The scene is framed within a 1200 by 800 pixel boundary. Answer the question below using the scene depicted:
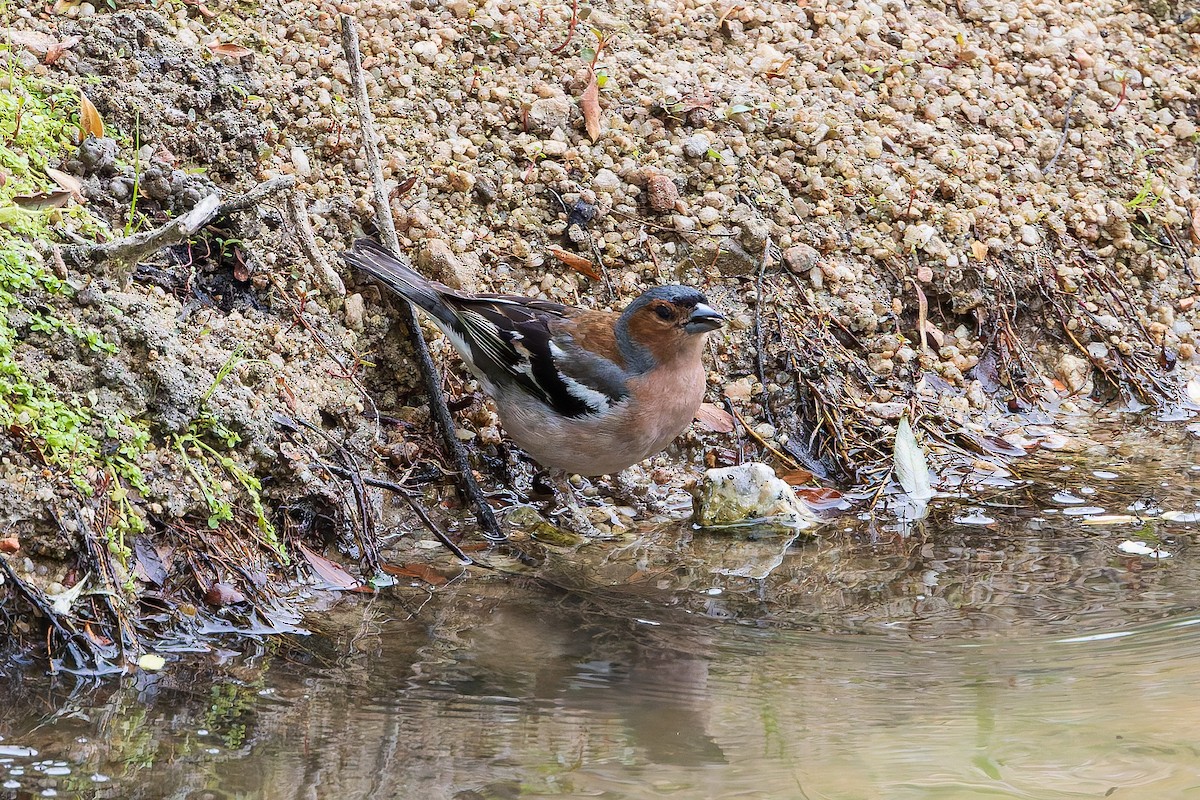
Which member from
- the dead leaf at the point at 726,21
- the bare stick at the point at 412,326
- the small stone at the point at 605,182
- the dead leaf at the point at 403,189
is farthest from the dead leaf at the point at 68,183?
the dead leaf at the point at 726,21

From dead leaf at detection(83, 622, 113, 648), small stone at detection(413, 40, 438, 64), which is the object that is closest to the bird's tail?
small stone at detection(413, 40, 438, 64)

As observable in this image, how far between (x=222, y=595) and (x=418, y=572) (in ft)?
2.93

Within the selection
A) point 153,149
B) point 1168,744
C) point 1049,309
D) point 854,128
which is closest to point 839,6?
point 854,128

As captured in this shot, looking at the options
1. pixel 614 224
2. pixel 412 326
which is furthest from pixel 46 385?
pixel 614 224

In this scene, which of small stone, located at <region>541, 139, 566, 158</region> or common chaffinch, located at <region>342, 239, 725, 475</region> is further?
small stone, located at <region>541, 139, 566, 158</region>

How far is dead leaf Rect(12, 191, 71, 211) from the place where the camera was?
4938 millimetres

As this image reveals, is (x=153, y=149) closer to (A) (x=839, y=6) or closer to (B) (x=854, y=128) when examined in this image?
(B) (x=854, y=128)

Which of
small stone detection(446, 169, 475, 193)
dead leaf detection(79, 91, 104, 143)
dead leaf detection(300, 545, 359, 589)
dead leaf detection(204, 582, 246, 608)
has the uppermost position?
dead leaf detection(79, 91, 104, 143)

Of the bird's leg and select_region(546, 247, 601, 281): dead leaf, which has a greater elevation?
select_region(546, 247, 601, 281): dead leaf

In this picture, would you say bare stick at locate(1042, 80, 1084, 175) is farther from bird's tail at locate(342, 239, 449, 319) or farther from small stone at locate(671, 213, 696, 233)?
bird's tail at locate(342, 239, 449, 319)

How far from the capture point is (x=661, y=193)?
21.5ft

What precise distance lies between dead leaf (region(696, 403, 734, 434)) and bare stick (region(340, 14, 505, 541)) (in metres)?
1.30

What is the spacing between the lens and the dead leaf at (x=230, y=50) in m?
6.20

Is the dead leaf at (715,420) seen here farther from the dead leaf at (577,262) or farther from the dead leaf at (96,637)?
the dead leaf at (96,637)
